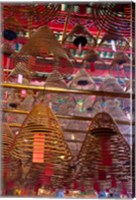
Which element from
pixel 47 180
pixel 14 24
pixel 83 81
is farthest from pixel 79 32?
pixel 47 180

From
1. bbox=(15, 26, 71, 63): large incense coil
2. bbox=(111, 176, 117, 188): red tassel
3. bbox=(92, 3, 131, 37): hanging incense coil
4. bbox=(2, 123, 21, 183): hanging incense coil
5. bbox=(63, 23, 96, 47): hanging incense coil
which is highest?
bbox=(63, 23, 96, 47): hanging incense coil

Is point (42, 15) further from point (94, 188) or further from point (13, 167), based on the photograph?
point (94, 188)

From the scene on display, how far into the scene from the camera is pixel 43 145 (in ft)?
5.23

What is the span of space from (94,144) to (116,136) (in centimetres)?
12

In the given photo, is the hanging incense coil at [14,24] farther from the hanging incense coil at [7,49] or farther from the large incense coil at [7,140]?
the large incense coil at [7,140]

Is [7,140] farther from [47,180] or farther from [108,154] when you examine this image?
[108,154]

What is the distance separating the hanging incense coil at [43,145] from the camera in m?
1.66

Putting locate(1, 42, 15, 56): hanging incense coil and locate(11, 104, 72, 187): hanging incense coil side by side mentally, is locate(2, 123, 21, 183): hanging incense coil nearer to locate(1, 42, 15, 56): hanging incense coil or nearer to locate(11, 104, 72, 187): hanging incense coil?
locate(11, 104, 72, 187): hanging incense coil

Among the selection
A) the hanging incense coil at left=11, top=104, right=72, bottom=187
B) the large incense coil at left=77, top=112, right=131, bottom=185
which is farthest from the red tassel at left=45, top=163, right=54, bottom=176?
the large incense coil at left=77, top=112, right=131, bottom=185

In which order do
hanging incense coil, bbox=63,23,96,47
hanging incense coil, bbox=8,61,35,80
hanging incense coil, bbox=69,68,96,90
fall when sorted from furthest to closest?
hanging incense coil, bbox=69,68,96,90 < hanging incense coil, bbox=63,23,96,47 < hanging incense coil, bbox=8,61,35,80

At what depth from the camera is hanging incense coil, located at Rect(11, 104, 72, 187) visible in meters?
1.66

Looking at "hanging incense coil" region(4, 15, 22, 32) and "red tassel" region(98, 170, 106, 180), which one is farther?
"hanging incense coil" region(4, 15, 22, 32)

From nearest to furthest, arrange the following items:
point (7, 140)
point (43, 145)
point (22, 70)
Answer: point (43, 145), point (7, 140), point (22, 70)

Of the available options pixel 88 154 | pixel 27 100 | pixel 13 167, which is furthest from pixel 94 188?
pixel 27 100
